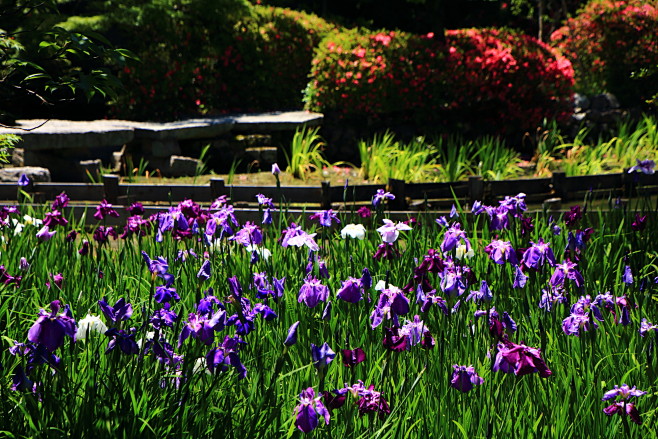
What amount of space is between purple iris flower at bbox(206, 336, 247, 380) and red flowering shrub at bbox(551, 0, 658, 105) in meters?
14.2

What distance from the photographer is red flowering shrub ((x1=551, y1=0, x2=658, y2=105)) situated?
15.2 meters

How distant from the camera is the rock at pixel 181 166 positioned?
10.5 metres

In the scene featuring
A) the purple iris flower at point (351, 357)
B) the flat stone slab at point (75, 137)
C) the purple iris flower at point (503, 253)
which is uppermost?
the purple iris flower at point (503, 253)

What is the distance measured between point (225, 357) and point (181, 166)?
8.26m

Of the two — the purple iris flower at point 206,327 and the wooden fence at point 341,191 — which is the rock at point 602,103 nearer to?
the wooden fence at point 341,191

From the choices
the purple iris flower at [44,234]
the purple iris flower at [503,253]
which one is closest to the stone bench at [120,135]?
the purple iris flower at [44,234]

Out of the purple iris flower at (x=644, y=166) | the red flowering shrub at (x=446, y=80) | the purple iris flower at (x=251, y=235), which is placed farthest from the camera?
the red flowering shrub at (x=446, y=80)

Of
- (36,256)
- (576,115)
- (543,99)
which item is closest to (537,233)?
(36,256)

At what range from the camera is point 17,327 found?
3422 millimetres

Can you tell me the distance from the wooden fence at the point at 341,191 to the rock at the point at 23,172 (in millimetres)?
1165

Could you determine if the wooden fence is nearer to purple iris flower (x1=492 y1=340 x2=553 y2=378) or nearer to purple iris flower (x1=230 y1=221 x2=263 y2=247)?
purple iris flower (x1=230 y1=221 x2=263 y2=247)

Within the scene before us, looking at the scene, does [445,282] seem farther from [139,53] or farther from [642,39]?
[642,39]

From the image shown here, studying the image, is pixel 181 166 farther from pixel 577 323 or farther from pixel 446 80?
pixel 577 323

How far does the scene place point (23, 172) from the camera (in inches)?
357
